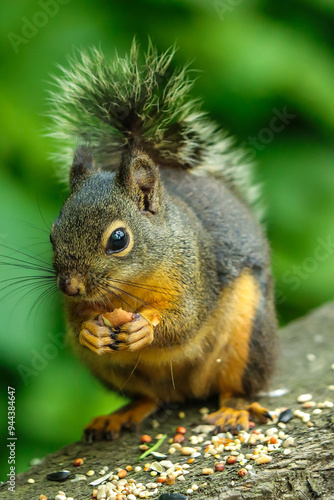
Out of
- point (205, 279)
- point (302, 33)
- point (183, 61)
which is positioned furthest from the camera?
point (302, 33)

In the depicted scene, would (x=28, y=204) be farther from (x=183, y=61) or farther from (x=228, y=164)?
(x=183, y=61)

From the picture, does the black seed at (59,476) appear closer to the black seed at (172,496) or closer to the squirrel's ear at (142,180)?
the black seed at (172,496)

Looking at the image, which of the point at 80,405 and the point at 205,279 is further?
the point at 80,405

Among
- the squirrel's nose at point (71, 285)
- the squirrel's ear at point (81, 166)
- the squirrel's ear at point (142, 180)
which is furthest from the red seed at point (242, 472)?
the squirrel's ear at point (81, 166)

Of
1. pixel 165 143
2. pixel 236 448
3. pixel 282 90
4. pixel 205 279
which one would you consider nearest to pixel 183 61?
pixel 282 90

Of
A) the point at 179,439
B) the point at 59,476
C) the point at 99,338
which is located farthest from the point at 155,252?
the point at 59,476

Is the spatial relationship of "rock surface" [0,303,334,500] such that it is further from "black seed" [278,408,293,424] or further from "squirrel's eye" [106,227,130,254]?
"squirrel's eye" [106,227,130,254]
